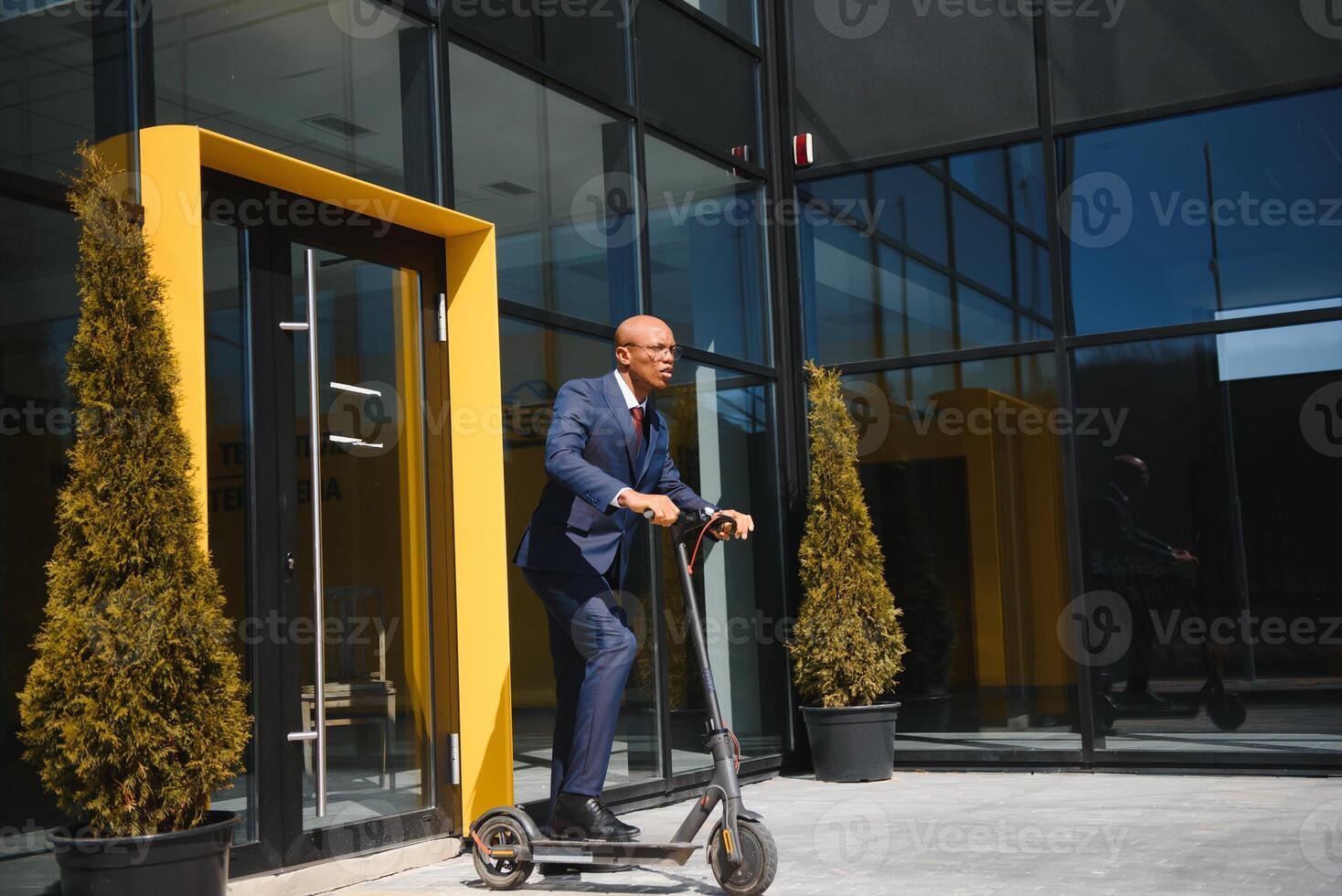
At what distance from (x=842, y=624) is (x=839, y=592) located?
18cm

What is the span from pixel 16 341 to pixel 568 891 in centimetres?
222

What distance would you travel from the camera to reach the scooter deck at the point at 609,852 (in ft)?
12.8

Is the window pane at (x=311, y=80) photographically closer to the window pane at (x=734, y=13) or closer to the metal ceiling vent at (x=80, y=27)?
the metal ceiling vent at (x=80, y=27)

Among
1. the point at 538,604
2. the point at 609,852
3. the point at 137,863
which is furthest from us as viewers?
the point at 538,604

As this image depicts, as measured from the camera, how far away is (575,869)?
4.22 metres

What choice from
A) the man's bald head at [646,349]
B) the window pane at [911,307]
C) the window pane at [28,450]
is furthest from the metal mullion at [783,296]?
the window pane at [28,450]

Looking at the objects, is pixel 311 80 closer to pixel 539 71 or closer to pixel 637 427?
pixel 539 71

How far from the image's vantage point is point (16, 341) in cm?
370

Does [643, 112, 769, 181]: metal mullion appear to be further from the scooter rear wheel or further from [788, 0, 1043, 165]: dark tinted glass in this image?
the scooter rear wheel

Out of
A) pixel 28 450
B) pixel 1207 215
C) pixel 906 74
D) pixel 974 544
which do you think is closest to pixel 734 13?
pixel 906 74

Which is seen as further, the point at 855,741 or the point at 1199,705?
the point at 855,741

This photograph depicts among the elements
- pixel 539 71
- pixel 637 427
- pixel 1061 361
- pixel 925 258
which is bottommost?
pixel 637 427

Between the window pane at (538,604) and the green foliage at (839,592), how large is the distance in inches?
43.8

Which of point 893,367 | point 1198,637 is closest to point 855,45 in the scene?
point 893,367
